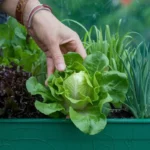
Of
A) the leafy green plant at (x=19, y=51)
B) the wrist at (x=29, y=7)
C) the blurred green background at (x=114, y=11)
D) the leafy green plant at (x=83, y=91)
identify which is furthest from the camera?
the blurred green background at (x=114, y=11)

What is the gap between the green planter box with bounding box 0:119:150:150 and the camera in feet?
4.06

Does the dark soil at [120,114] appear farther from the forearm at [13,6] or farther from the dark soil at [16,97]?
the forearm at [13,6]

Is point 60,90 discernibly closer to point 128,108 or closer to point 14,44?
point 128,108

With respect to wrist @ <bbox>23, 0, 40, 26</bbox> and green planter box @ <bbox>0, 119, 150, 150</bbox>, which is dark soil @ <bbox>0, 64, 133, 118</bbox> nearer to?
green planter box @ <bbox>0, 119, 150, 150</bbox>

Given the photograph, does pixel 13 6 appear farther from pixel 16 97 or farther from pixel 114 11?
pixel 114 11

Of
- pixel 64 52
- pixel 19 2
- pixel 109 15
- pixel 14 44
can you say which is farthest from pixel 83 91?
pixel 109 15

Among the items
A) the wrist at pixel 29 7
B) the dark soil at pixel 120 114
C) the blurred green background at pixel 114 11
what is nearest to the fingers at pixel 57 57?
the wrist at pixel 29 7

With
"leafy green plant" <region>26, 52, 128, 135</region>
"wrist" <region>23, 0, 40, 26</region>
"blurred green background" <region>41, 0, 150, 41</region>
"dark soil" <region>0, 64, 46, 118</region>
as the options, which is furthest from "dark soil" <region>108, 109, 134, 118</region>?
"blurred green background" <region>41, 0, 150, 41</region>

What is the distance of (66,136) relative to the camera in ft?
4.07

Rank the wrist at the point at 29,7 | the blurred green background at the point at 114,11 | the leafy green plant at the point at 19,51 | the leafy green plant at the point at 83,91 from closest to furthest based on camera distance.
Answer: the leafy green plant at the point at 83,91 < the wrist at the point at 29,7 < the leafy green plant at the point at 19,51 < the blurred green background at the point at 114,11

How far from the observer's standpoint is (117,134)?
125 cm

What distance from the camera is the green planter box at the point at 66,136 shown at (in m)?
1.24

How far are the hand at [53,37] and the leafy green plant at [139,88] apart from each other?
16cm

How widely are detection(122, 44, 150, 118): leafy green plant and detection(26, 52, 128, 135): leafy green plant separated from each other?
3.1 inches
